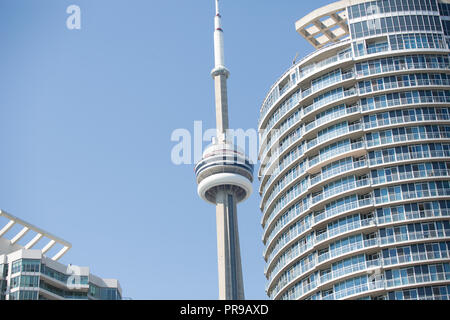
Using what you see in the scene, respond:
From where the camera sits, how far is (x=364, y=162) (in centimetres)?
10712

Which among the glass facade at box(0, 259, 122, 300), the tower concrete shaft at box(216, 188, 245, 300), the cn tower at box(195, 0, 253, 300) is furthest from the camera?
the cn tower at box(195, 0, 253, 300)

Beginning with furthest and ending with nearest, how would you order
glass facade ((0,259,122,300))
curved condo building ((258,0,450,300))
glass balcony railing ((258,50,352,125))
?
glass balcony railing ((258,50,352,125)) → glass facade ((0,259,122,300)) → curved condo building ((258,0,450,300))

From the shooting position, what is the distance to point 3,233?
122 meters

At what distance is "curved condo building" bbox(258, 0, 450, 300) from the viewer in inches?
3920

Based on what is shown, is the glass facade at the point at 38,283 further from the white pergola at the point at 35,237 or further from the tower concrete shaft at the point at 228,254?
the tower concrete shaft at the point at 228,254

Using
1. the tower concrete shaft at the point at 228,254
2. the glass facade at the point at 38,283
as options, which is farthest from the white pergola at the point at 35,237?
the tower concrete shaft at the point at 228,254

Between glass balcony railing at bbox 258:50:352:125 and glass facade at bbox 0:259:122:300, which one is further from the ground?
glass balcony railing at bbox 258:50:352:125

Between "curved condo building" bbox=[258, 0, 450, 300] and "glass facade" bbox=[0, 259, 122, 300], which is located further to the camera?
"glass facade" bbox=[0, 259, 122, 300]

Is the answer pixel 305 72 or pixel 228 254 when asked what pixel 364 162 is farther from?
pixel 228 254

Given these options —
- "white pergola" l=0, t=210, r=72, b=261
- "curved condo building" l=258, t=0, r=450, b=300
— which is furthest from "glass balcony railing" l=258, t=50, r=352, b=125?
"white pergola" l=0, t=210, r=72, b=261

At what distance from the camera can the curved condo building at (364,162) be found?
327 feet

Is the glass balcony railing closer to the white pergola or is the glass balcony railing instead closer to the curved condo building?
the curved condo building

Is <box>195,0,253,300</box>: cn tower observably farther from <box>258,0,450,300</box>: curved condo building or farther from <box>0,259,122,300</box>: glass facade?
<box>0,259,122,300</box>: glass facade
